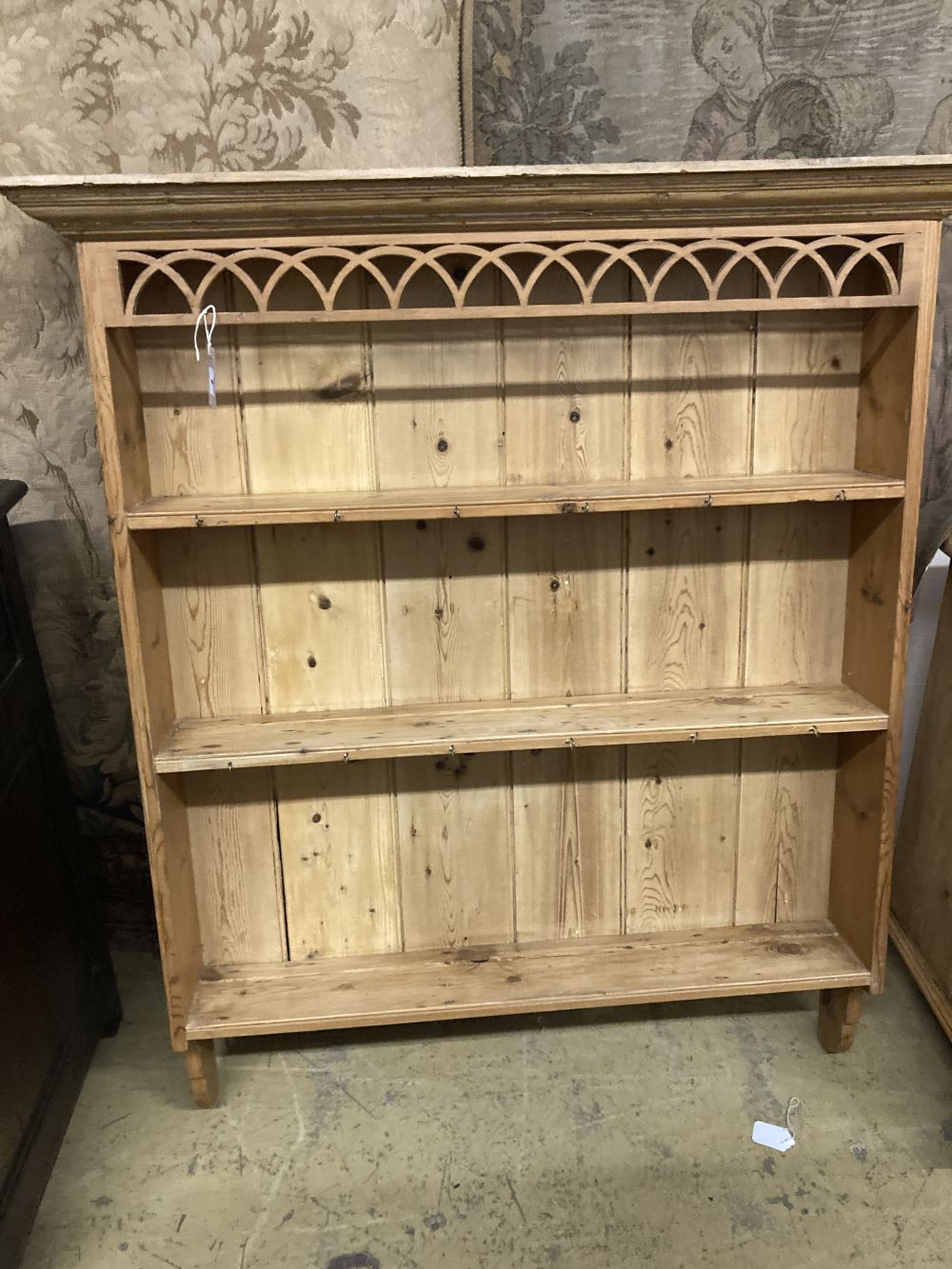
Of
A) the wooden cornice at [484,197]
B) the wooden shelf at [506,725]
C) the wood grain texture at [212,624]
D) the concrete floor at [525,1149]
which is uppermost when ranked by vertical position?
the wooden cornice at [484,197]

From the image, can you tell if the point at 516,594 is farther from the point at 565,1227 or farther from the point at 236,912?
the point at 565,1227

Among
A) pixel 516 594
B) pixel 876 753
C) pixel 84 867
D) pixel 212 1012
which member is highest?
pixel 516 594

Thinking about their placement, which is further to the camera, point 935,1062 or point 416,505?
point 935,1062

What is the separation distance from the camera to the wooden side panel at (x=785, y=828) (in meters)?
1.87

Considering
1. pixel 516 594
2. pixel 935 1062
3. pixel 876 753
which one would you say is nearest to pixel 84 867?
pixel 516 594

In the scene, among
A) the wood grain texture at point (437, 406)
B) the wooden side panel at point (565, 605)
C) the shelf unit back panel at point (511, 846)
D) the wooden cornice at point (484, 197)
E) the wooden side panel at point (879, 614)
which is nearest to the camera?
the wooden cornice at point (484, 197)

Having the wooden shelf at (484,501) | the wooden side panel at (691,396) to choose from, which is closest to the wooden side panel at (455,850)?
the wooden shelf at (484,501)

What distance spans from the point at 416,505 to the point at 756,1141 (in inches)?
49.5

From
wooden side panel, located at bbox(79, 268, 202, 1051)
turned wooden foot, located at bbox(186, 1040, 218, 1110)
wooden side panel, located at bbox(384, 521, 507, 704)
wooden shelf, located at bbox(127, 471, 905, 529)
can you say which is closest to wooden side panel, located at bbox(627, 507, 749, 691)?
wooden shelf, located at bbox(127, 471, 905, 529)

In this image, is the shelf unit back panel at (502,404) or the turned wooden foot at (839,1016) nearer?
the shelf unit back panel at (502,404)

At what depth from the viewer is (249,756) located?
1.58 m

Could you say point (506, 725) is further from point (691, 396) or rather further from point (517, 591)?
point (691, 396)

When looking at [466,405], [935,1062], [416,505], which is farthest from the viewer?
[935,1062]

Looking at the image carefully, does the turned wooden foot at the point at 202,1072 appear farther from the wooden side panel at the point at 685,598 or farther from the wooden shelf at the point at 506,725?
the wooden side panel at the point at 685,598
